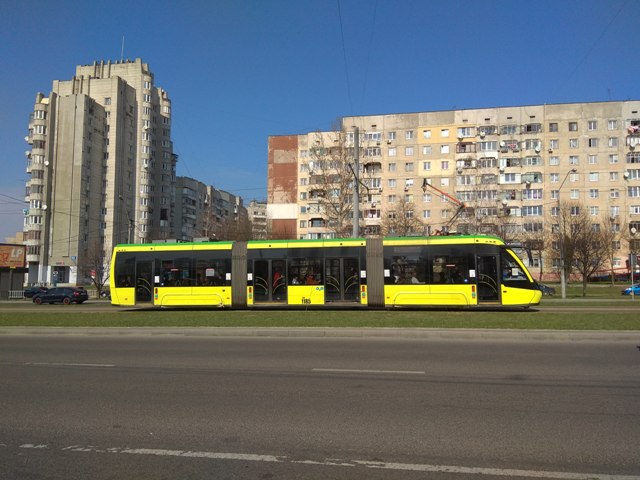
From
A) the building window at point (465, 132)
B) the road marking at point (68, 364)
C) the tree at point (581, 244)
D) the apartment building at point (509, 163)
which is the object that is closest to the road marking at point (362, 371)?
the road marking at point (68, 364)

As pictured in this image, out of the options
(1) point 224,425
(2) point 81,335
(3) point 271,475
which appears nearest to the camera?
(3) point 271,475

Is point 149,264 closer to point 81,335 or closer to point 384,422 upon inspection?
point 81,335

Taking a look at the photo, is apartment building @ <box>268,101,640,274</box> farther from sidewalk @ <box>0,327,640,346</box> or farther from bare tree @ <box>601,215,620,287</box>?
sidewalk @ <box>0,327,640,346</box>

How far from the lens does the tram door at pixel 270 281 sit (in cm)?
2306

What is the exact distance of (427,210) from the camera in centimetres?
8175

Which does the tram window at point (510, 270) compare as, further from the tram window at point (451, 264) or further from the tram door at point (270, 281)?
the tram door at point (270, 281)

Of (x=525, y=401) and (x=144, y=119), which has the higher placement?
(x=144, y=119)

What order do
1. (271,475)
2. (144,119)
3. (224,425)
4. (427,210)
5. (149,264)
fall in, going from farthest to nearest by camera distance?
1. (144,119)
2. (427,210)
3. (149,264)
4. (224,425)
5. (271,475)

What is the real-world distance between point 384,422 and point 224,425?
1812mm

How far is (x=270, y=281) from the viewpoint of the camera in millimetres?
23250

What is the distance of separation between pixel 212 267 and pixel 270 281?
2.80 meters

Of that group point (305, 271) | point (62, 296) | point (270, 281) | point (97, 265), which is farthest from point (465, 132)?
point (270, 281)

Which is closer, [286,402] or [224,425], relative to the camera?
[224,425]

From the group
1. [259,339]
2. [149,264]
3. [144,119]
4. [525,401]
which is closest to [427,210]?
A: [144,119]
